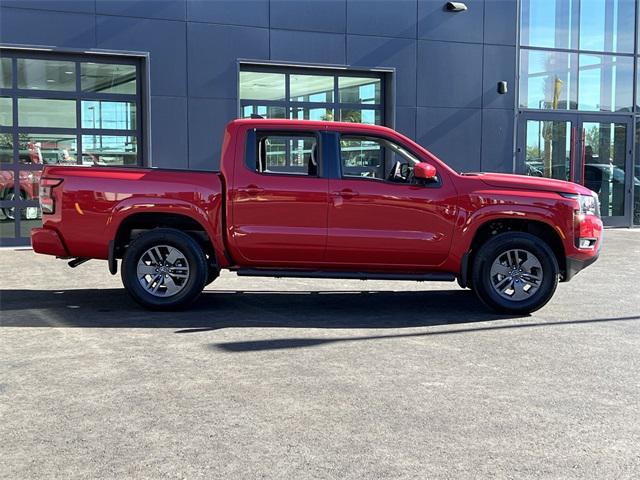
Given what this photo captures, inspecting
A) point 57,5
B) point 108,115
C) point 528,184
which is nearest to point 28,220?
point 108,115

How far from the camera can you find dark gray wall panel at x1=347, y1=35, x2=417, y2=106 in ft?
54.3

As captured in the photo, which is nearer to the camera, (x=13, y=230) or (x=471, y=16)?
(x=13, y=230)

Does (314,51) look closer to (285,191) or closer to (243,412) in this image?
(285,191)

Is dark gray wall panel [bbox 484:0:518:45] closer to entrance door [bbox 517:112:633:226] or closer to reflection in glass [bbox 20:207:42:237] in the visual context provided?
entrance door [bbox 517:112:633:226]

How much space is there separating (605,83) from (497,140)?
3.62 m

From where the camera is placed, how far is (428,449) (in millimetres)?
4195

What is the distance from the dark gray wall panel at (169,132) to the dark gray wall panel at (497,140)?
6.75 meters

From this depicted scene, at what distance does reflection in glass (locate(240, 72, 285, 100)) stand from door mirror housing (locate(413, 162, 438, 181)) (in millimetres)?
8574

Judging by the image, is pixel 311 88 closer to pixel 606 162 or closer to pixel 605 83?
pixel 605 83

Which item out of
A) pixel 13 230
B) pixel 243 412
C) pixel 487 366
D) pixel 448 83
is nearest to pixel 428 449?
pixel 243 412

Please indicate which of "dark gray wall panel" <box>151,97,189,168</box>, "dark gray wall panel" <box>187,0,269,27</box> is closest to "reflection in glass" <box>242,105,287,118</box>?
"dark gray wall panel" <box>151,97,189,168</box>

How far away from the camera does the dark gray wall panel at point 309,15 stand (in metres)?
15.8

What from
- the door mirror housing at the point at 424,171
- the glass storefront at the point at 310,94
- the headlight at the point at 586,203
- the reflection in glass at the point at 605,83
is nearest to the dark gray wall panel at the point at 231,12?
the glass storefront at the point at 310,94

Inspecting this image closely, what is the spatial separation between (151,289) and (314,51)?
922cm
